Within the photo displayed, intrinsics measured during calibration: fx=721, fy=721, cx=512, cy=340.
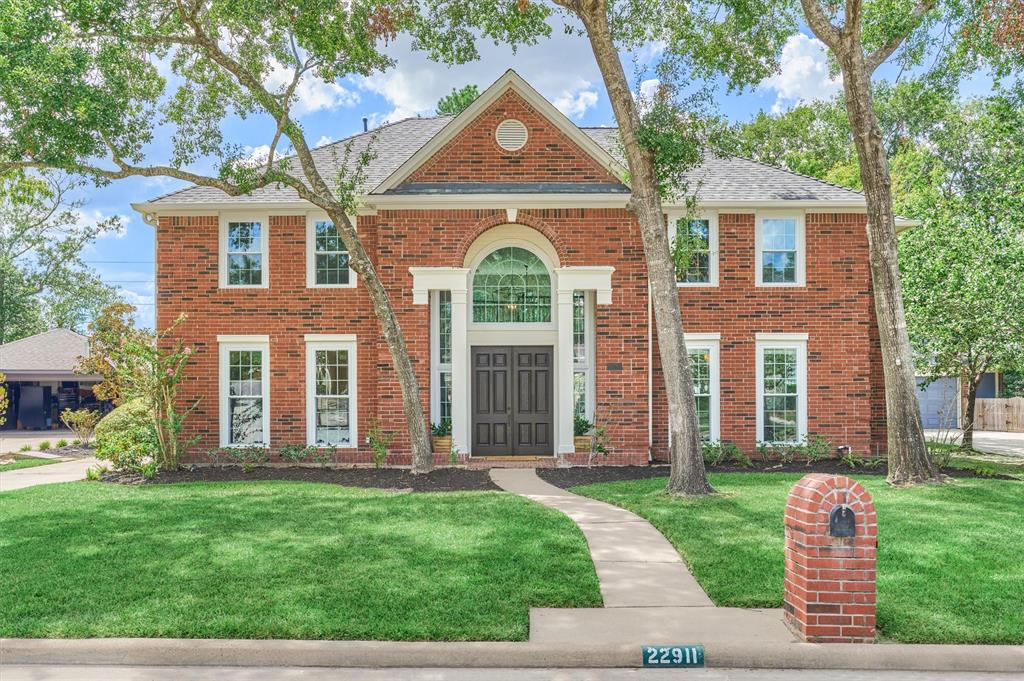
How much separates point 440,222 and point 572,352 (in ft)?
12.3

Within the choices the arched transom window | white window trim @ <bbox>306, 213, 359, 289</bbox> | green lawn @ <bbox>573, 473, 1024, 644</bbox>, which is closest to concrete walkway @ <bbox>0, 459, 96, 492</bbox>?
white window trim @ <bbox>306, 213, 359, 289</bbox>

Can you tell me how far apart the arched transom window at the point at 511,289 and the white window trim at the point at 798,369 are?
14.9ft

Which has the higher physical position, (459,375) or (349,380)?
(459,375)

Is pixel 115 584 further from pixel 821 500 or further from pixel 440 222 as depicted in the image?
pixel 440 222

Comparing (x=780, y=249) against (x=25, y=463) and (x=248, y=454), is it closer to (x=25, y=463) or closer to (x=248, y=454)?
(x=248, y=454)

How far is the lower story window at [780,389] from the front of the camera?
1517 cm

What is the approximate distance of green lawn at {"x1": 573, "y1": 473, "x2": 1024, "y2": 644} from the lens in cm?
557

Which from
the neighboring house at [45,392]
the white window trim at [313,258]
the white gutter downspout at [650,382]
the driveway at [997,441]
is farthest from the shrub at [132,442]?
the neighboring house at [45,392]

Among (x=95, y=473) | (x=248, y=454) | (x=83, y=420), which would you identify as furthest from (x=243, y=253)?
(x=83, y=420)

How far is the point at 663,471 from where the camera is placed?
540 inches

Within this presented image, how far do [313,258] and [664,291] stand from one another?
784 centimetres

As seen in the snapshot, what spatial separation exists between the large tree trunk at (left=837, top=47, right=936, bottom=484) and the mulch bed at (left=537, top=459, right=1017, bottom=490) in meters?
1.33

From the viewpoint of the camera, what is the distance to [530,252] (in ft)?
50.1

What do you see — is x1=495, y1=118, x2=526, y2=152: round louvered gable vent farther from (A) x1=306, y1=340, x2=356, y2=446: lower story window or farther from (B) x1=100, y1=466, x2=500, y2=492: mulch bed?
(B) x1=100, y1=466, x2=500, y2=492: mulch bed
